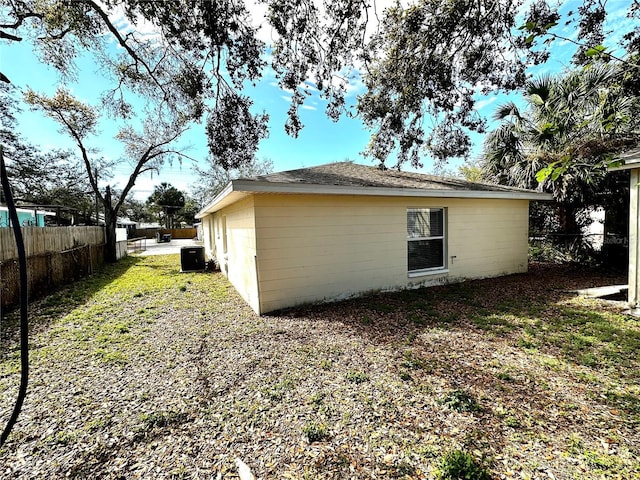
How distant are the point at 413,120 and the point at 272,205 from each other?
172 inches

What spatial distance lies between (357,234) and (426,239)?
2024 millimetres

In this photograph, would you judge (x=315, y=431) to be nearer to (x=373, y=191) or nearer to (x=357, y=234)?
(x=357, y=234)

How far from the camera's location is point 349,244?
6.11 meters

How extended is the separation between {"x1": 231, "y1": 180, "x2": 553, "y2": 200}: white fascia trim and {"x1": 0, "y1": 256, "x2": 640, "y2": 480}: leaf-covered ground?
229cm

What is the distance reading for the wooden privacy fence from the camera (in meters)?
5.93

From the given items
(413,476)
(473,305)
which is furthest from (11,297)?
(473,305)

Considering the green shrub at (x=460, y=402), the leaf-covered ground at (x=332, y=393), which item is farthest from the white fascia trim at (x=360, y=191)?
the green shrub at (x=460, y=402)

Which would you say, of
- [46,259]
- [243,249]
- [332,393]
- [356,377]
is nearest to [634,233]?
[356,377]

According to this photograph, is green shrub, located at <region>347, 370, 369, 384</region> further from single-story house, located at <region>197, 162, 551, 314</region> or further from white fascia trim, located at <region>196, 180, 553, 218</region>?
white fascia trim, located at <region>196, 180, 553, 218</region>

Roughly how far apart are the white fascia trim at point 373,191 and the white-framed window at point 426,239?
1.94ft

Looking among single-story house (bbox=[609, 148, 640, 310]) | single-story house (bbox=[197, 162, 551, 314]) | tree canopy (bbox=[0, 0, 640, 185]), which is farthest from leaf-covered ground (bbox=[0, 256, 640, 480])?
tree canopy (bbox=[0, 0, 640, 185])

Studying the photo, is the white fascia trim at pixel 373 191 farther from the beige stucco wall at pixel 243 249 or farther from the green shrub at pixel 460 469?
the green shrub at pixel 460 469

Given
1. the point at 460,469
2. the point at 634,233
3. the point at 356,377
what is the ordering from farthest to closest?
the point at 634,233, the point at 356,377, the point at 460,469

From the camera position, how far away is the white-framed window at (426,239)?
22.6ft
